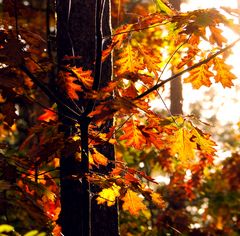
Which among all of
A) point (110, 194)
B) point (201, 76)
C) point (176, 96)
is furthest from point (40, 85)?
point (176, 96)

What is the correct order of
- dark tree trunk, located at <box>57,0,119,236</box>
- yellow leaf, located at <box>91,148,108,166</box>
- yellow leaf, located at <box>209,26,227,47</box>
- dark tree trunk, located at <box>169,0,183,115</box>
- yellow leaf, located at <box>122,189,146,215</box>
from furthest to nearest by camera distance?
1. dark tree trunk, located at <box>169,0,183,115</box>
2. dark tree trunk, located at <box>57,0,119,236</box>
3. yellow leaf, located at <box>122,189,146,215</box>
4. yellow leaf, located at <box>91,148,108,166</box>
5. yellow leaf, located at <box>209,26,227,47</box>

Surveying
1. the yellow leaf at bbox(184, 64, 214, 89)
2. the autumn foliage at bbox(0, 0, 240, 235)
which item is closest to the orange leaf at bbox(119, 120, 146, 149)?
the autumn foliage at bbox(0, 0, 240, 235)

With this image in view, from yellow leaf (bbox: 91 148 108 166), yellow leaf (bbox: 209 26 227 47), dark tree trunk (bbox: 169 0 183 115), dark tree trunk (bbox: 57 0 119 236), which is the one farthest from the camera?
dark tree trunk (bbox: 169 0 183 115)

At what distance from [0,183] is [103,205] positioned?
116 cm

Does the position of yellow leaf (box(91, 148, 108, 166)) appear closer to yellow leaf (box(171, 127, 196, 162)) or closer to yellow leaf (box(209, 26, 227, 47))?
yellow leaf (box(171, 127, 196, 162))

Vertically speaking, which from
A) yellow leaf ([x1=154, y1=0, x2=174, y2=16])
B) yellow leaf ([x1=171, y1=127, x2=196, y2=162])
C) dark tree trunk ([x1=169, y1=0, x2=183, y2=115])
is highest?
dark tree trunk ([x1=169, y1=0, x2=183, y2=115])

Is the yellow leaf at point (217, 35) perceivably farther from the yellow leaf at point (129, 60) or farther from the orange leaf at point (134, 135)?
the orange leaf at point (134, 135)

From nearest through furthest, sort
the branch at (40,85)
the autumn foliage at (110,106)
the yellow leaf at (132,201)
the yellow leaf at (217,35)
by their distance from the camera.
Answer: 1. the autumn foliage at (110,106)
2. the branch at (40,85)
3. the yellow leaf at (217,35)
4. the yellow leaf at (132,201)

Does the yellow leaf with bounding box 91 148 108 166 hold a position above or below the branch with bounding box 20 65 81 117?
below

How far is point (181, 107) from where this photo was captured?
5.75 metres

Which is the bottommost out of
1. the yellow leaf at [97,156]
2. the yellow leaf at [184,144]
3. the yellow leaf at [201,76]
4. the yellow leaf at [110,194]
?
the yellow leaf at [110,194]

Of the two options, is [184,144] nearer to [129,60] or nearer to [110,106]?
[129,60]

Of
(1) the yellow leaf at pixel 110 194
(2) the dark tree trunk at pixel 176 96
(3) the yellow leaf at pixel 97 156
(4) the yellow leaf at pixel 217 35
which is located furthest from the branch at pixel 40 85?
(2) the dark tree trunk at pixel 176 96

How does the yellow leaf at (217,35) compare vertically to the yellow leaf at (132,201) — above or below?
above
